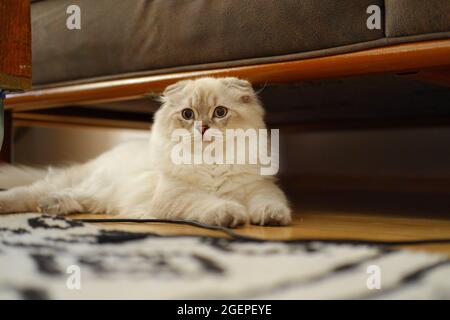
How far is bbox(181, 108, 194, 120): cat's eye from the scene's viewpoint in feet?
4.02

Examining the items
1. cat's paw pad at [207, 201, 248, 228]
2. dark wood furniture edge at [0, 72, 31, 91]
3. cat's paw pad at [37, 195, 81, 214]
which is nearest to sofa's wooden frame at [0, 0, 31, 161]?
dark wood furniture edge at [0, 72, 31, 91]

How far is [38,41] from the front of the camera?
175 cm

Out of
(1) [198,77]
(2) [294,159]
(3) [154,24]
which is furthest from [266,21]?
(2) [294,159]

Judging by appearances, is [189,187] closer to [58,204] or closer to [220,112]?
[220,112]

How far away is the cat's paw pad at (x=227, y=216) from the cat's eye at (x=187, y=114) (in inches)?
11.6

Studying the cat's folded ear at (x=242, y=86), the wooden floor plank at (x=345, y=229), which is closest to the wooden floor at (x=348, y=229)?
the wooden floor plank at (x=345, y=229)

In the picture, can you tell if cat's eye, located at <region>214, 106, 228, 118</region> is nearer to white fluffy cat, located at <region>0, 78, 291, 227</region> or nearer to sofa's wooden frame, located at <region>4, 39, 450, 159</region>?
white fluffy cat, located at <region>0, 78, 291, 227</region>

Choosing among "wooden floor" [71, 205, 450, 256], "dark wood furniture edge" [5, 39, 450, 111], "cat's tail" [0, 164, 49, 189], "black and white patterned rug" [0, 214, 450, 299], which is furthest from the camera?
"cat's tail" [0, 164, 49, 189]

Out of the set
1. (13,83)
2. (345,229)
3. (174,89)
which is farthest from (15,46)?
(345,229)

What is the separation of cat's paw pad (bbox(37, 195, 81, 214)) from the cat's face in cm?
34

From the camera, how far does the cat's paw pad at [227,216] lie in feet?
3.37

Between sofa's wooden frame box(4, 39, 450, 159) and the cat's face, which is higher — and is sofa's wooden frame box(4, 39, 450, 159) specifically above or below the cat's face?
above

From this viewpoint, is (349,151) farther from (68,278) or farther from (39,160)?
(68,278)
